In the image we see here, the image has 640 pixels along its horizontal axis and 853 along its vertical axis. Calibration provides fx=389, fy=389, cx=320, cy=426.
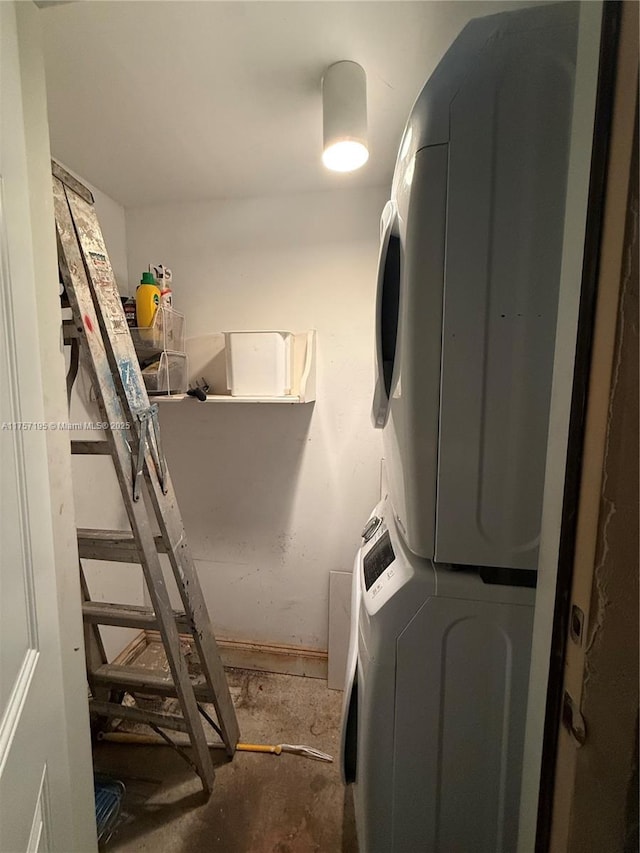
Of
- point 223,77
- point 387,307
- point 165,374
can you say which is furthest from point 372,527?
point 223,77

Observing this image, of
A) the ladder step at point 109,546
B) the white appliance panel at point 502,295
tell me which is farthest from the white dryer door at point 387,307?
the ladder step at point 109,546

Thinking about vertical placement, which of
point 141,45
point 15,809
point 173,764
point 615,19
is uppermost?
point 141,45

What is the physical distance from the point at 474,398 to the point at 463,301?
17cm

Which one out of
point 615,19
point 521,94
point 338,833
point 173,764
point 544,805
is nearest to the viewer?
point 615,19

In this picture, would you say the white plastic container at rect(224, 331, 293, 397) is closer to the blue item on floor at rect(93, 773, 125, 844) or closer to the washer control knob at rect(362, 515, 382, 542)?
the washer control knob at rect(362, 515, 382, 542)

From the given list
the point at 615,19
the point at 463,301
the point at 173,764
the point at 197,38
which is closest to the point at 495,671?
the point at 463,301

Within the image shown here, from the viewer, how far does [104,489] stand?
1.79m

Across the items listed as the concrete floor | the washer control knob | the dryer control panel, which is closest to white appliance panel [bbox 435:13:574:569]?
the dryer control panel

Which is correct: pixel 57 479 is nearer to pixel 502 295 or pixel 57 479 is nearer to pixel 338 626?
pixel 502 295

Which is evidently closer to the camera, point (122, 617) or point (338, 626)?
point (122, 617)

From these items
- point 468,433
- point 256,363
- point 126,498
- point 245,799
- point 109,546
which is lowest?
point 245,799

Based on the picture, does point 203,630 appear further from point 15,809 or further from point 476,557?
point 476,557

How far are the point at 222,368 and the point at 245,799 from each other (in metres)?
1.66

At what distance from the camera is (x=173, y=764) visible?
1.46 metres
